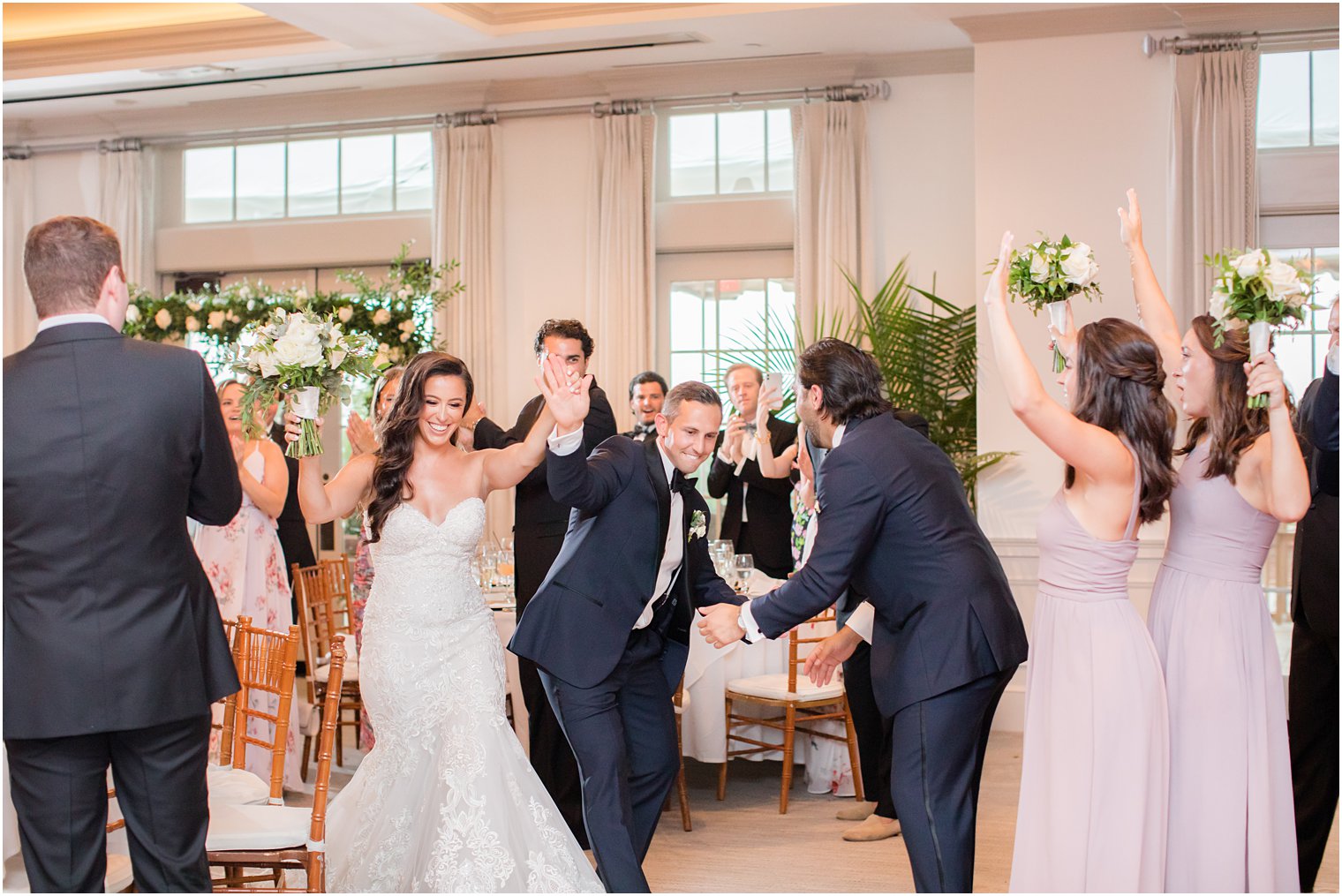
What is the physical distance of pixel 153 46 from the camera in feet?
24.6

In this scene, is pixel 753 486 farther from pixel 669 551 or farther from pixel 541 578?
pixel 669 551

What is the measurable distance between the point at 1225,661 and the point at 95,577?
2.68 meters

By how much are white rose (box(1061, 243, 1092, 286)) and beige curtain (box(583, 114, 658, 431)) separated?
485 cm

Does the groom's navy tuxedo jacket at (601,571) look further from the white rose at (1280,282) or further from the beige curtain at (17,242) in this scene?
the beige curtain at (17,242)

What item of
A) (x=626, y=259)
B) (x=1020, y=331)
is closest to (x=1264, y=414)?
(x=1020, y=331)

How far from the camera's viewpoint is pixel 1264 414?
10.4 feet

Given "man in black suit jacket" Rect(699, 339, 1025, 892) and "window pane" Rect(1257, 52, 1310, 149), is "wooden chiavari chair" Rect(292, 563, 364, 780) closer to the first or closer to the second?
"man in black suit jacket" Rect(699, 339, 1025, 892)

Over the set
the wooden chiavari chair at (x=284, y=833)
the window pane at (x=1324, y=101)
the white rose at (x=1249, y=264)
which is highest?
the window pane at (x=1324, y=101)

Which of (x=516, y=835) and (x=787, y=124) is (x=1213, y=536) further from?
(x=787, y=124)

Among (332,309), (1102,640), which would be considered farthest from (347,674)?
(1102,640)

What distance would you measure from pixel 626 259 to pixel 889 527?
16.5 ft

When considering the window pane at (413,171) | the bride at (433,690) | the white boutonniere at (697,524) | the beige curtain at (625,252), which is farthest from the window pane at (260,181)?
the white boutonniere at (697,524)

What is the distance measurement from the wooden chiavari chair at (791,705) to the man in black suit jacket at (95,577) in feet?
9.81

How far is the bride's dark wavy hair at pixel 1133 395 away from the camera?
120 inches
